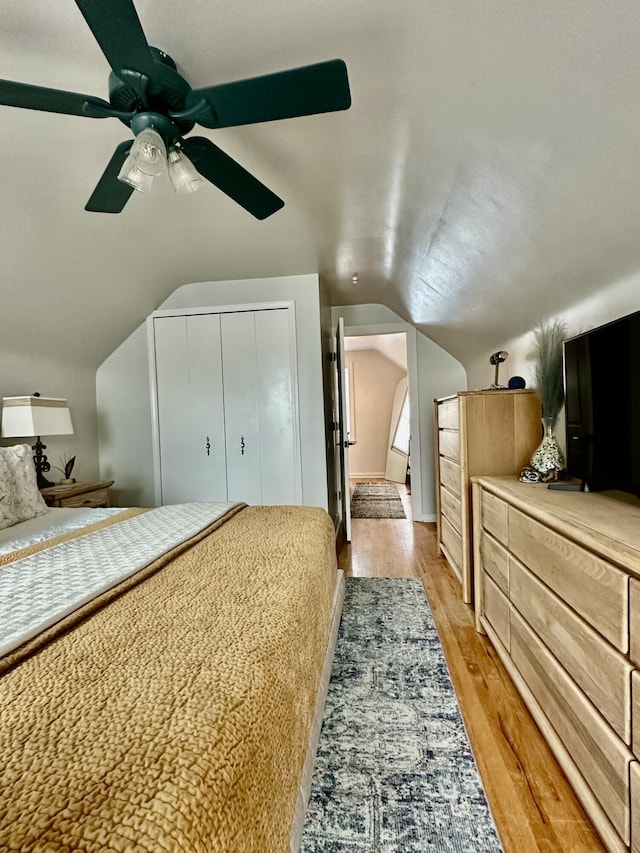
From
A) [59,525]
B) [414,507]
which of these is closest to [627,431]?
[59,525]

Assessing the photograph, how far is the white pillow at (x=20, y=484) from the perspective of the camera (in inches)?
82.6

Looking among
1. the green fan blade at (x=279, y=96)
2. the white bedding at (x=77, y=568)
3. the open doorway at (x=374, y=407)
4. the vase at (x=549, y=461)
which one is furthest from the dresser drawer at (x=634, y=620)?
the open doorway at (x=374, y=407)

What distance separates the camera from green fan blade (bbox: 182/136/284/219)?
54.6 inches

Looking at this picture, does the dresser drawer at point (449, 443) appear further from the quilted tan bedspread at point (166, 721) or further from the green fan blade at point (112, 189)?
the green fan blade at point (112, 189)

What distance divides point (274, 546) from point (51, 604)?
708 millimetres

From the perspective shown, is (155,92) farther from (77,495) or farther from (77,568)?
(77,495)

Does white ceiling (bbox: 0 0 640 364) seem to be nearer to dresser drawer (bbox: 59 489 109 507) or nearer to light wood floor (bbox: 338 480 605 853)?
dresser drawer (bbox: 59 489 109 507)

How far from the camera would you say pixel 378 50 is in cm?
126

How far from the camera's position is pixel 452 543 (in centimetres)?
288

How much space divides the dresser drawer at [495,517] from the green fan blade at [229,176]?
1594 millimetres

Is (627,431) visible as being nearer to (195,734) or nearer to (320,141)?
(195,734)

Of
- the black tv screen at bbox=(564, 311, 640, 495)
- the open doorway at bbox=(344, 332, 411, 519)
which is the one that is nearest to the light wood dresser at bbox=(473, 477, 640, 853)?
the black tv screen at bbox=(564, 311, 640, 495)

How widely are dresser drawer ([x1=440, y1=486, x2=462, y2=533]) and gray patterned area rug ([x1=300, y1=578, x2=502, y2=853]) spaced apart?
29.6 inches

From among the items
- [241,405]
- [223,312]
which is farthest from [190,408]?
[223,312]
